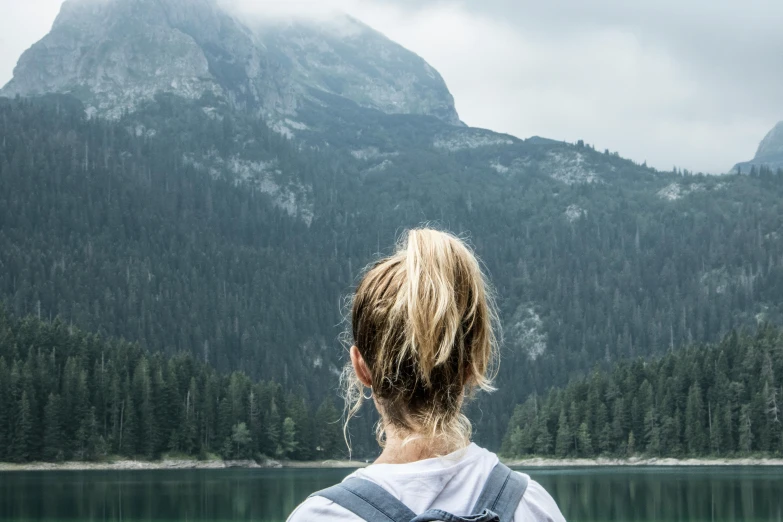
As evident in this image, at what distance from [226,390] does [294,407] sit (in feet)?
42.3

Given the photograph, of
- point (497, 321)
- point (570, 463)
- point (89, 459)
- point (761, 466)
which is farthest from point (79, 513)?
point (570, 463)

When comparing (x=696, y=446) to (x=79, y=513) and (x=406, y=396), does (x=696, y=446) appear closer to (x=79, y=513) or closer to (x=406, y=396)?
(x=79, y=513)

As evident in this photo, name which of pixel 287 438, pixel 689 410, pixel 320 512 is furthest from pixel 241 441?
pixel 320 512

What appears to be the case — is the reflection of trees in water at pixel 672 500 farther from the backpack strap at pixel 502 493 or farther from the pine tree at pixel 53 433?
the pine tree at pixel 53 433

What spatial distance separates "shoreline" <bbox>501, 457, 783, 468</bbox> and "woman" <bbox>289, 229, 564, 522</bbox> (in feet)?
520

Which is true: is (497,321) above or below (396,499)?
above

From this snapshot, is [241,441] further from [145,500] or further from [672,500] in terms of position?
[672,500]

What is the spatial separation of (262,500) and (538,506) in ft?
263

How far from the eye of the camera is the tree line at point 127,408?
152 m

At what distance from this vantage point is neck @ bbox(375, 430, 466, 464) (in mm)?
4684

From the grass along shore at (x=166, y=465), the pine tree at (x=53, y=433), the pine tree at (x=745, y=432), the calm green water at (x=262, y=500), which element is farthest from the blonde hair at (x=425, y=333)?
the pine tree at (x=745, y=432)

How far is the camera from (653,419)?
18050 cm

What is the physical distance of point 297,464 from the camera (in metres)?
182

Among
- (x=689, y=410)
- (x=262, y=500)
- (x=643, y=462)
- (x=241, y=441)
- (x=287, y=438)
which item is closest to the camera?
(x=262, y=500)
